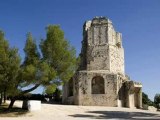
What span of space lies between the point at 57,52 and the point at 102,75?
13.2 meters

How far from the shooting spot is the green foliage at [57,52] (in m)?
26.6

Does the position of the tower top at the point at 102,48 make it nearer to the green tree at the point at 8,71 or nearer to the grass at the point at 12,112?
the grass at the point at 12,112

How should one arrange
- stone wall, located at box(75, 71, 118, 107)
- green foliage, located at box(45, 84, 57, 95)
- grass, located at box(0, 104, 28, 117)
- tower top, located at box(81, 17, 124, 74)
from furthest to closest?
1. tower top, located at box(81, 17, 124, 74)
2. stone wall, located at box(75, 71, 118, 107)
3. green foliage, located at box(45, 84, 57, 95)
4. grass, located at box(0, 104, 28, 117)

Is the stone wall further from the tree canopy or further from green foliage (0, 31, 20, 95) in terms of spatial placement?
green foliage (0, 31, 20, 95)

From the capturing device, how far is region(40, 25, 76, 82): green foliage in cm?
2659

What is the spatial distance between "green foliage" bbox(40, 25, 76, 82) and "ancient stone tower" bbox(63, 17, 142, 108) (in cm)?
1143

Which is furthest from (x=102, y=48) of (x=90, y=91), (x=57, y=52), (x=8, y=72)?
(x=8, y=72)

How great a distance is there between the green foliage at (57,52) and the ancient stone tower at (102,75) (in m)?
11.4

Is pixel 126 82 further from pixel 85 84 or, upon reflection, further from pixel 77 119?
pixel 77 119

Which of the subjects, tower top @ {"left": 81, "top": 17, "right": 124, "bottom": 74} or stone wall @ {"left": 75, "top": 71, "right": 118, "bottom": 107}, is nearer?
stone wall @ {"left": 75, "top": 71, "right": 118, "bottom": 107}

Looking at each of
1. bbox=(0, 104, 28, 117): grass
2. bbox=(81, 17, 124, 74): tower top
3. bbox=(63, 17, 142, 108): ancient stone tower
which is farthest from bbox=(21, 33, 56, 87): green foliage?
bbox=(81, 17, 124, 74): tower top

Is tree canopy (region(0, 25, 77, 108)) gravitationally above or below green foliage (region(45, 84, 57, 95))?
above

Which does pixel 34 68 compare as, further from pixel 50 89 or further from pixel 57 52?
pixel 57 52

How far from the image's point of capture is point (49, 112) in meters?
25.5
